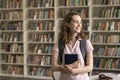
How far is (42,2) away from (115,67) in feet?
7.45

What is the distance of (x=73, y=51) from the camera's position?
6.21 ft

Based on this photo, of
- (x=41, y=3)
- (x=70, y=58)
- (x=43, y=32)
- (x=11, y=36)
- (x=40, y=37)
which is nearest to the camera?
(x=70, y=58)

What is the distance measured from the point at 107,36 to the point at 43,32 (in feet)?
5.25

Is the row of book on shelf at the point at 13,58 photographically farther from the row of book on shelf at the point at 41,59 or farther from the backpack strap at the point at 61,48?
the backpack strap at the point at 61,48

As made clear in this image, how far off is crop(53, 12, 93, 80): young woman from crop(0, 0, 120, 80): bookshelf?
11.9ft

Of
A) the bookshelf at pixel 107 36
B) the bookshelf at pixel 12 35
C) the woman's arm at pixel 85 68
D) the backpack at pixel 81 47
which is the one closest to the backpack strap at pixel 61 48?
the backpack at pixel 81 47

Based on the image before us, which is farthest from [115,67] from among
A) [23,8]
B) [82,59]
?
[82,59]

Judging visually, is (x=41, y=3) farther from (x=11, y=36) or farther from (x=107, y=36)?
(x=107, y=36)

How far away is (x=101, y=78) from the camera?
279cm

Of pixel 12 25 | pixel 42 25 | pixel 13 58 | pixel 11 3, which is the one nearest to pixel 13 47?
pixel 13 58

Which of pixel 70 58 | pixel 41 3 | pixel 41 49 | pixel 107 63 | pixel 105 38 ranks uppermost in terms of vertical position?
pixel 41 3

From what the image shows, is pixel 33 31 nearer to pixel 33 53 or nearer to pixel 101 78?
pixel 33 53

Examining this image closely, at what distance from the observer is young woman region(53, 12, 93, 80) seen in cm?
183

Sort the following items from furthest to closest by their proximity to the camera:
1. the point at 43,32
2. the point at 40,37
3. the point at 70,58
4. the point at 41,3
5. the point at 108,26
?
the point at 43,32 < the point at 40,37 < the point at 41,3 < the point at 108,26 < the point at 70,58
